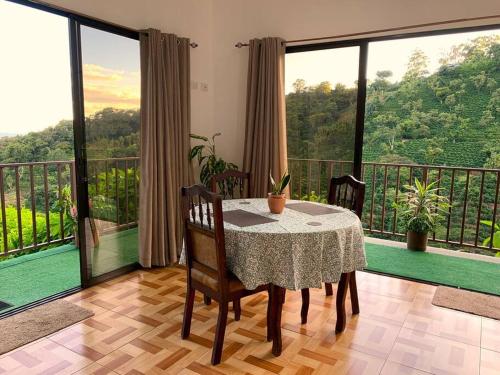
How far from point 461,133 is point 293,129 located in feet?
7.71

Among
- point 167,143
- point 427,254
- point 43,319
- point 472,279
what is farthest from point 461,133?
point 43,319

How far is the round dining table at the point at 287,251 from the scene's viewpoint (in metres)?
1.96

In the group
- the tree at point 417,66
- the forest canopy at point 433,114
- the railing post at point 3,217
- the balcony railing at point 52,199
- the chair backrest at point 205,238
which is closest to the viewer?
the chair backrest at point 205,238

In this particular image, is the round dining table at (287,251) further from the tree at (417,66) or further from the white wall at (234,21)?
the tree at (417,66)

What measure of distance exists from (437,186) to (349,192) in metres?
2.09

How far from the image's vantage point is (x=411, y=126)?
4.96m

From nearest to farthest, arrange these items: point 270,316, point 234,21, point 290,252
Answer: point 290,252 < point 270,316 < point 234,21

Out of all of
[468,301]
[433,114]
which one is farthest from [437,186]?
[468,301]

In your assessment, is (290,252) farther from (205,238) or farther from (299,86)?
(299,86)

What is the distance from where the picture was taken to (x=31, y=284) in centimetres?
318

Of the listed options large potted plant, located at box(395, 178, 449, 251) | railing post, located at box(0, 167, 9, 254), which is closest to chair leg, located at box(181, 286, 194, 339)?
railing post, located at box(0, 167, 9, 254)

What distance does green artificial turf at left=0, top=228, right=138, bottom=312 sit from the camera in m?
3.02

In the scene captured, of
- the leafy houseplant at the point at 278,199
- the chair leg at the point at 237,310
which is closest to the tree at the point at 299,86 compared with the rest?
the leafy houseplant at the point at 278,199

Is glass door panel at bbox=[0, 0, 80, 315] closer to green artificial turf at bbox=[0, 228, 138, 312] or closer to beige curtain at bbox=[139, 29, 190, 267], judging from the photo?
green artificial turf at bbox=[0, 228, 138, 312]
